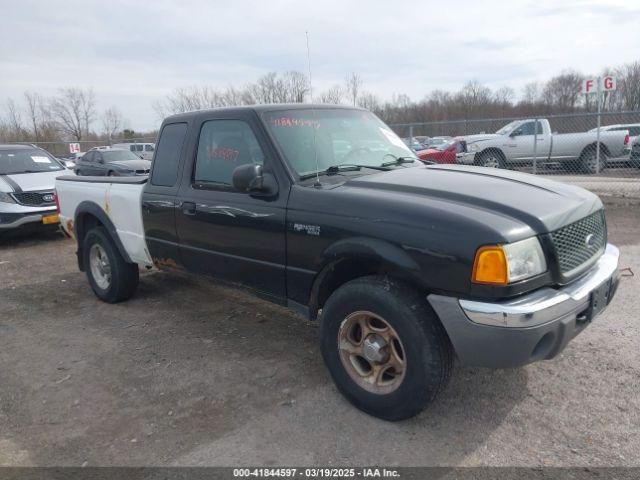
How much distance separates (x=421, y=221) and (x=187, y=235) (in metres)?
2.22

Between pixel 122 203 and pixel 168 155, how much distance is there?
2.84 feet

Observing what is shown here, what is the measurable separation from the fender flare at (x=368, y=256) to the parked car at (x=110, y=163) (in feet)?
43.3

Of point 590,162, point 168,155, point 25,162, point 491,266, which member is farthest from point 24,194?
point 590,162

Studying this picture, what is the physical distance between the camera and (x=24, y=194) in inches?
342

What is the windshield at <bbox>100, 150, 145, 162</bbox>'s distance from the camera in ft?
56.1

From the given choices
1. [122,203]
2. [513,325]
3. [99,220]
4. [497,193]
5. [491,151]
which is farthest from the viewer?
[491,151]

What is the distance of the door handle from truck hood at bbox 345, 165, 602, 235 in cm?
143

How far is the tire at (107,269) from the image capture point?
17.2 ft

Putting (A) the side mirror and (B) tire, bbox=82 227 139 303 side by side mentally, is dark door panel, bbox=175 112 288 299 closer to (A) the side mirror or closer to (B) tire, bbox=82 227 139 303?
(A) the side mirror

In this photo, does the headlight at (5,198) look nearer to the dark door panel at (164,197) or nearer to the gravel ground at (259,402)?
the gravel ground at (259,402)

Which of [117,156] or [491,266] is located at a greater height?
[117,156]

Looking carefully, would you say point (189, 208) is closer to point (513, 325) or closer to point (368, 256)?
point (368, 256)

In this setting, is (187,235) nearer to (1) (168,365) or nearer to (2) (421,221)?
(1) (168,365)

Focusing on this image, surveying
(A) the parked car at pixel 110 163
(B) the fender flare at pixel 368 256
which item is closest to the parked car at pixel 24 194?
(A) the parked car at pixel 110 163
